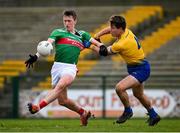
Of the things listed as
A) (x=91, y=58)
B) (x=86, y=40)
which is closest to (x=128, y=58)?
(x=86, y=40)

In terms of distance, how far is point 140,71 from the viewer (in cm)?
1553

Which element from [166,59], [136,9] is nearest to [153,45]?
[166,59]

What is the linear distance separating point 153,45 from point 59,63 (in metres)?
14.6

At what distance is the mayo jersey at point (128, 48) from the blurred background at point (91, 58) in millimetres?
7893

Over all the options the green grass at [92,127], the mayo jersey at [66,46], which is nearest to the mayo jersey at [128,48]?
the mayo jersey at [66,46]

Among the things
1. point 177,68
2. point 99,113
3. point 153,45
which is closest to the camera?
point 99,113

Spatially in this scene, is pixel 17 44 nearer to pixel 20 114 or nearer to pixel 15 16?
pixel 15 16

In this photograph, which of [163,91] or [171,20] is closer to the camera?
[163,91]

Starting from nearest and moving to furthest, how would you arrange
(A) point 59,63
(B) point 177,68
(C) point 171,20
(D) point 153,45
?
1. (A) point 59,63
2. (B) point 177,68
3. (D) point 153,45
4. (C) point 171,20

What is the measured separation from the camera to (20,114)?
24.1 m

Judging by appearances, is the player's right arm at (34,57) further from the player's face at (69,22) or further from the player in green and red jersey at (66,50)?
the player's face at (69,22)

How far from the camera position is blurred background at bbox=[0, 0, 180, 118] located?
23.8 metres

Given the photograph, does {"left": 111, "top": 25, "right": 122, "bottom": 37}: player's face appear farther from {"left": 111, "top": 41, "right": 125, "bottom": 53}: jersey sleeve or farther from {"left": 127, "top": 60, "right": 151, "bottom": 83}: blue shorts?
{"left": 127, "top": 60, "right": 151, "bottom": 83}: blue shorts

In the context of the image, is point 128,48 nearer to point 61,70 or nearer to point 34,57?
point 61,70
